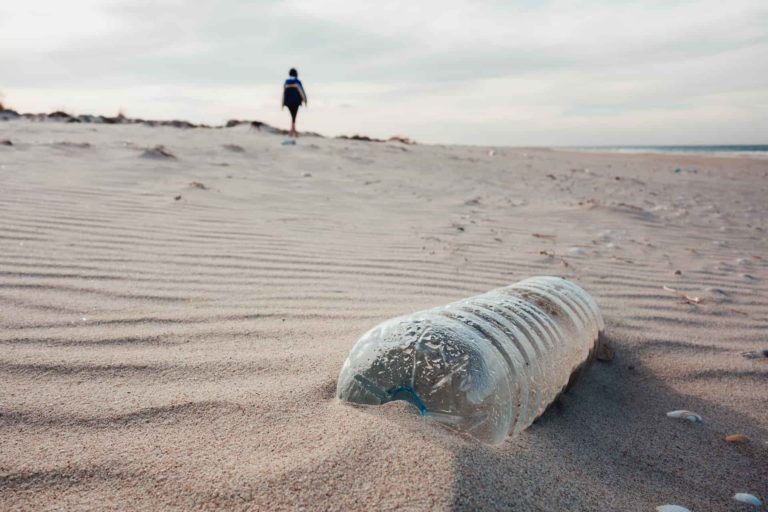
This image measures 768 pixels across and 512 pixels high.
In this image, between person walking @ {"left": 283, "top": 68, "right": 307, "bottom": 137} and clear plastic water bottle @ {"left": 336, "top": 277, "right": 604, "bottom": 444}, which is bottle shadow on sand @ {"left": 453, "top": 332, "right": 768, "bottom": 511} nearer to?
clear plastic water bottle @ {"left": 336, "top": 277, "right": 604, "bottom": 444}

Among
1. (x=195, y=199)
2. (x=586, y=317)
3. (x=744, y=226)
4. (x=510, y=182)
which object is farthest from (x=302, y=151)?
(x=586, y=317)

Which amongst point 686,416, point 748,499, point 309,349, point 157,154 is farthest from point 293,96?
point 748,499

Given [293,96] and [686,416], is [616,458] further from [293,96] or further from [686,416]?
[293,96]

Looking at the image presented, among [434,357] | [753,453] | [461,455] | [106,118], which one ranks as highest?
[106,118]

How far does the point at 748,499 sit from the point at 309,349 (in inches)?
53.2

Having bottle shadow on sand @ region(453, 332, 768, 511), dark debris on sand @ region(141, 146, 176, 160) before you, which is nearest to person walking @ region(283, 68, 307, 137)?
dark debris on sand @ region(141, 146, 176, 160)

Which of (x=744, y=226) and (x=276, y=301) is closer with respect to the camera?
(x=276, y=301)

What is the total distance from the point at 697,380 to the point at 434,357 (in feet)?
4.38

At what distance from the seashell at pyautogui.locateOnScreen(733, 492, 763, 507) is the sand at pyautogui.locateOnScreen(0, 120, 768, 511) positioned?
0.10ft

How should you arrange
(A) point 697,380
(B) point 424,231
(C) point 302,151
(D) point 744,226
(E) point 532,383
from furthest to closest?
1. (C) point 302,151
2. (D) point 744,226
3. (B) point 424,231
4. (A) point 697,380
5. (E) point 532,383

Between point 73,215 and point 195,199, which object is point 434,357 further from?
point 195,199

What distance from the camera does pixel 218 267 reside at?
3168 mm

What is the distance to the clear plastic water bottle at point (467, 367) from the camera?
147 cm

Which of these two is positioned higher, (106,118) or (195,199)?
(106,118)
